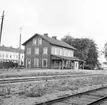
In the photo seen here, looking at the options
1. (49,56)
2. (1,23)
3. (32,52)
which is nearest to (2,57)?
(32,52)

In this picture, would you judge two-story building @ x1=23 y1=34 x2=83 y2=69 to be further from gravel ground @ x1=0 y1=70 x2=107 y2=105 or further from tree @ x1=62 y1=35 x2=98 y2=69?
gravel ground @ x1=0 y1=70 x2=107 y2=105

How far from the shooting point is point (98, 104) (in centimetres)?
783

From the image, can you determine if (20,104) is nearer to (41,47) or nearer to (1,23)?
(1,23)

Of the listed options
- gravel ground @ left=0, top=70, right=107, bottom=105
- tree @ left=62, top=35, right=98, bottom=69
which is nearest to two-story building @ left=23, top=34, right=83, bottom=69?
tree @ left=62, top=35, right=98, bottom=69

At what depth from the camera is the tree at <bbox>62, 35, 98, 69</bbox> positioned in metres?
70.9

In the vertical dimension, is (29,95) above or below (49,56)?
below

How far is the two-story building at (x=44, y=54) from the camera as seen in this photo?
47750mm

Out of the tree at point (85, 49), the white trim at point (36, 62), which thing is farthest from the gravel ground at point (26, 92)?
the tree at point (85, 49)

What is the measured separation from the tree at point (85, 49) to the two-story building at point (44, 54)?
59.1 feet

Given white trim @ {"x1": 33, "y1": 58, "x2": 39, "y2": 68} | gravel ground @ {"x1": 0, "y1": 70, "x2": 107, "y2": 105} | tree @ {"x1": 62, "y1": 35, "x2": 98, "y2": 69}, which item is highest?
tree @ {"x1": 62, "y1": 35, "x2": 98, "y2": 69}

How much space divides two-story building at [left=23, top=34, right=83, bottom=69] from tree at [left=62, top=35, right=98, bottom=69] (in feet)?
59.1

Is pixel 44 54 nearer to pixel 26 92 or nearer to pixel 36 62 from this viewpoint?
pixel 36 62

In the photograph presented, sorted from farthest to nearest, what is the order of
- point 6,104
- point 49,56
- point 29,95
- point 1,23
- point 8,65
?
1. point 49,56
2. point 8,65
3. point 1,23
4. point 29,95
5. point 6,104

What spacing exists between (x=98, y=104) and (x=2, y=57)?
7425 cm
